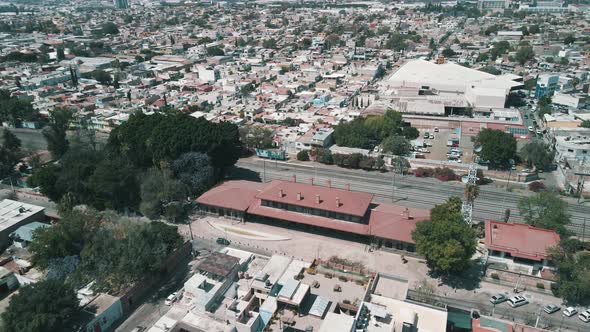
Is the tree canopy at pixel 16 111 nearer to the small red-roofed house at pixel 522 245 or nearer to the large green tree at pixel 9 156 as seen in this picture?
the large green tree at pixel 9 156

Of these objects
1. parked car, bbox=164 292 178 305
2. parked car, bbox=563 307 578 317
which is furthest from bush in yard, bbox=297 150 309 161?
parked car, bbox=563 307 578 317

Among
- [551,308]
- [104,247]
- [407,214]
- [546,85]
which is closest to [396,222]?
Result: [407,214]

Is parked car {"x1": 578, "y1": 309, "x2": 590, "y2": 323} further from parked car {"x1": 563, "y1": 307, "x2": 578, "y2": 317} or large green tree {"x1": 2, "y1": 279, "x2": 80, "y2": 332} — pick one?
large green tree {"x1": 2, "y1": 279, "x2": 80, "y2": 332}

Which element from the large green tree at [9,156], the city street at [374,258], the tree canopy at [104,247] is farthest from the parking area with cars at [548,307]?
the large green tree at [9,156]

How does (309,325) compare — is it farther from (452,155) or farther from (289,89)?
(289,89)

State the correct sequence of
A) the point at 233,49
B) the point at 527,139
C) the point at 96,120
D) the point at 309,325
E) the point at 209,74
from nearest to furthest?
the point at 309,325, the point at 527,139, the point at 96,120, the point at 209,74, the point at 233,49

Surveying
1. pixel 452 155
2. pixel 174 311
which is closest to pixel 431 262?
pixel 174 311
